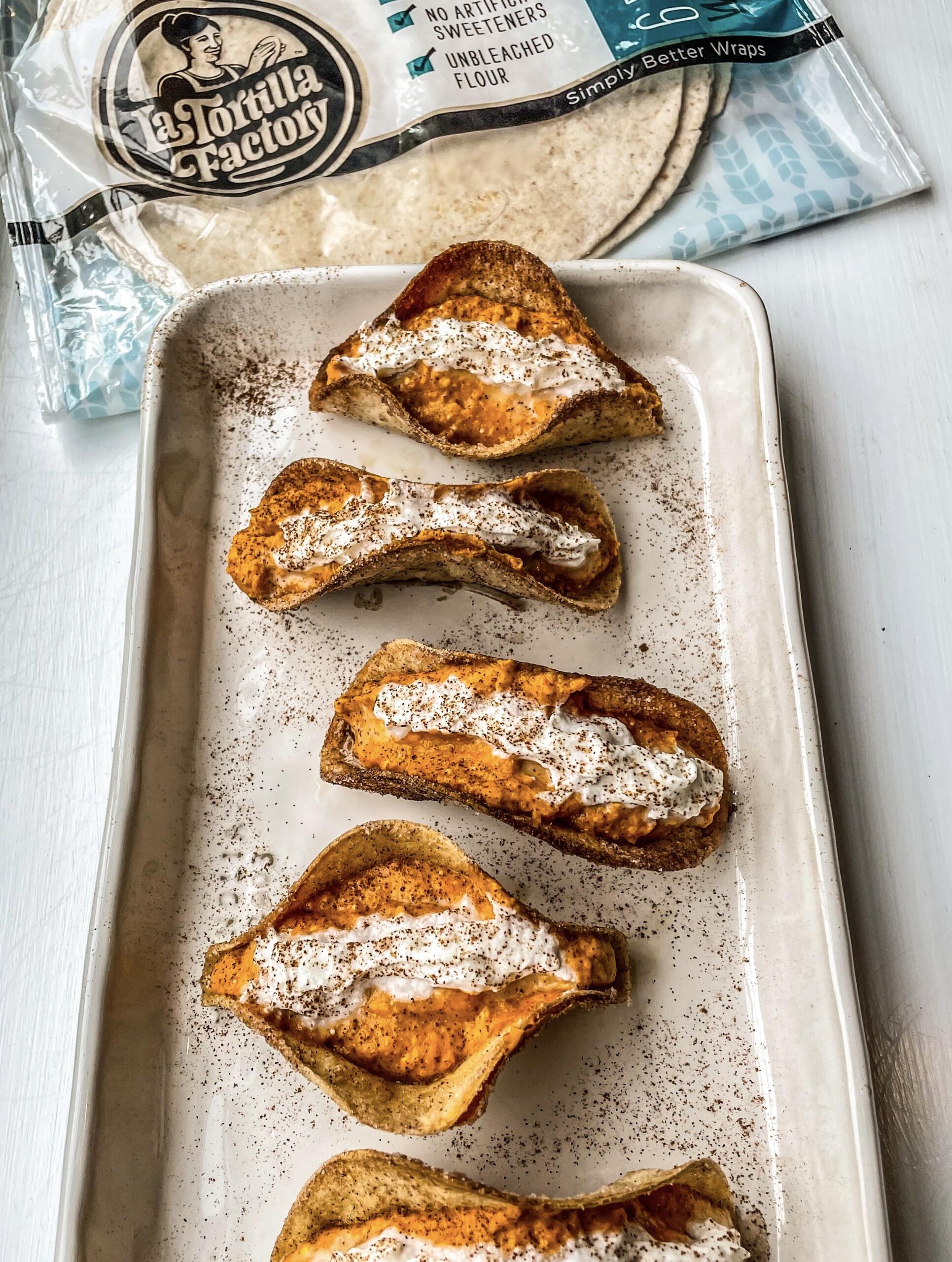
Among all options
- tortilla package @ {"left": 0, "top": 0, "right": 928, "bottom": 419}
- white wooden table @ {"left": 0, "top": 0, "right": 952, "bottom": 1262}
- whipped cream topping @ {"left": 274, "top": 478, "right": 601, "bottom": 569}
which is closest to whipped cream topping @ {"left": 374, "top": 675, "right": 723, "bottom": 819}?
whipped cream topping @ {"left": 274, "top": 478, "right": 601, "bottom": 569}

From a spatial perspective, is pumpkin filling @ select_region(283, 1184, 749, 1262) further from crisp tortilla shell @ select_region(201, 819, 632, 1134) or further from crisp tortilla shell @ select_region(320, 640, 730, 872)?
crisp tortilla shell @ select_region(320, 640, 730, 872)

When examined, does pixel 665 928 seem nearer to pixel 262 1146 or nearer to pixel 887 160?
pixel 262 1146

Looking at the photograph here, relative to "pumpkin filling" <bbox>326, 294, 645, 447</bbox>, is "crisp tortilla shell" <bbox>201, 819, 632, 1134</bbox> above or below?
below

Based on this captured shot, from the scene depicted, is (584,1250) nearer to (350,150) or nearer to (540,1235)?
(540,1235)

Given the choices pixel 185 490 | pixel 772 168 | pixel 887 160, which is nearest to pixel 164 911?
pixel 185 490

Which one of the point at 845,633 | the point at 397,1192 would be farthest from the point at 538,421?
the point at 397,1192

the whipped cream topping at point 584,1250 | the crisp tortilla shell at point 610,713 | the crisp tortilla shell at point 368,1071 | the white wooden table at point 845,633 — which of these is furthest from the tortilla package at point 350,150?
the whipped cream topping at point 584,1250
